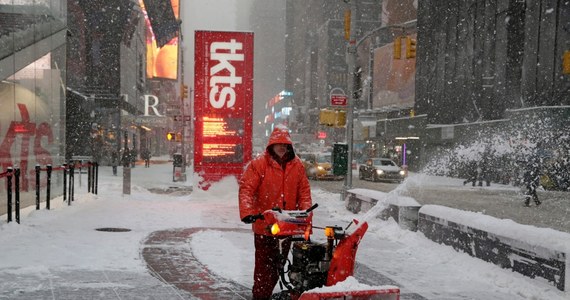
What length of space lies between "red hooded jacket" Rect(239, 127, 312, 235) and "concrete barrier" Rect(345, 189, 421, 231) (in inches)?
242

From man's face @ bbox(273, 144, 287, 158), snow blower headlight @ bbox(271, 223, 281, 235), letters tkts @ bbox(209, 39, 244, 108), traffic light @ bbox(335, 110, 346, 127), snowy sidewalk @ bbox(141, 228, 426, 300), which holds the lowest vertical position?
snowy sidewalk @ bbox(141, 228, 426, 300)

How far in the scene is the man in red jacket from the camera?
17.7 ft

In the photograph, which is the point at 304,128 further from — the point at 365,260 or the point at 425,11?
the point at 365,260

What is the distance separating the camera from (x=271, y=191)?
17.8 ft

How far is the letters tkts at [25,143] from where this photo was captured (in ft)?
41.5

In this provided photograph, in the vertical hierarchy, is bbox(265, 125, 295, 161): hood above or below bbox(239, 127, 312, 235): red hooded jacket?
above

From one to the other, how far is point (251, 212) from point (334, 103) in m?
13.7

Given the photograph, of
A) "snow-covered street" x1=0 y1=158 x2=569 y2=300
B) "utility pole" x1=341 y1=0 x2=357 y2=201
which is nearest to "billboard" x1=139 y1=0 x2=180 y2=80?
"utility pole" x1=341 y1=0 x2=357 y2=201

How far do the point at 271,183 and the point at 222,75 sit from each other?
14.1m

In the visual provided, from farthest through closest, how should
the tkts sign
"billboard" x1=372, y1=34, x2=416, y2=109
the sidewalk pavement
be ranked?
"billboard" x1=372, y1=34, x2=416, y2=109 → the tkts sign → the sidewalk pavement

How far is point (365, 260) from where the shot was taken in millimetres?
8727

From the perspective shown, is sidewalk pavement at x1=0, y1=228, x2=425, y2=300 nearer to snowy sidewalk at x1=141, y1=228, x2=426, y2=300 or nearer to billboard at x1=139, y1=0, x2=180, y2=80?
snowy sidewalk at x1=141, y1=228, x2=426, y2=300

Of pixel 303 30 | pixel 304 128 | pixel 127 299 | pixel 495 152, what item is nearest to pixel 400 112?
pixel 495 152

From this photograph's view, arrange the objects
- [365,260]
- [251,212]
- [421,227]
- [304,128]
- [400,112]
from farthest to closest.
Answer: [304,128] < [400,112] < [421,227] < [365,260] < [251,212]
